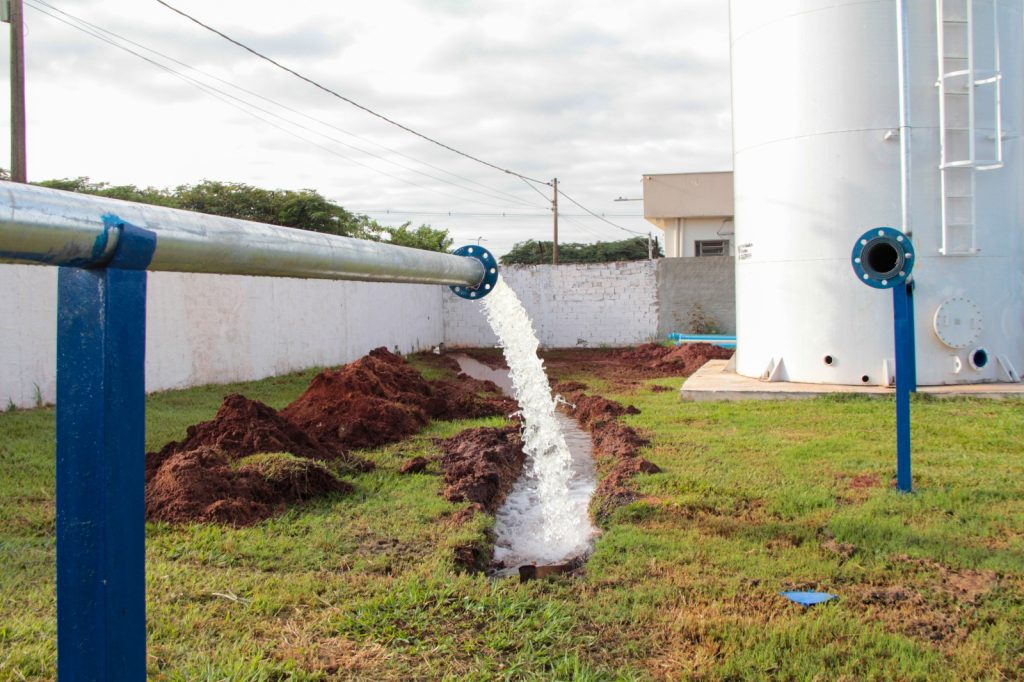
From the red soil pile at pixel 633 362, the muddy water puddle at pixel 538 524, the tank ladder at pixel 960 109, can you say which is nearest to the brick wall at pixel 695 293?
the red soil pile at pixel 633 362

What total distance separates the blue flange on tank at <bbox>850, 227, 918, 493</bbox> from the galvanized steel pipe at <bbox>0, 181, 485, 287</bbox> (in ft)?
13.9

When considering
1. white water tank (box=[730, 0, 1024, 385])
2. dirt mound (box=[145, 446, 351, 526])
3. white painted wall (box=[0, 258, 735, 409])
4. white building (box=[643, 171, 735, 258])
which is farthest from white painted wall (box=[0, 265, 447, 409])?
white building (box=[643, 171, 735, 258])

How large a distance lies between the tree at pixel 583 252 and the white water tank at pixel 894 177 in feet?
131

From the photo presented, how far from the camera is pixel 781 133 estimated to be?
442 inches

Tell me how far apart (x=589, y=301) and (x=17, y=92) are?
1453 centimetres

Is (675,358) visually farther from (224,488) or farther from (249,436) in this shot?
(224,488)

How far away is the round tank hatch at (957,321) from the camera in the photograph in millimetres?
10508

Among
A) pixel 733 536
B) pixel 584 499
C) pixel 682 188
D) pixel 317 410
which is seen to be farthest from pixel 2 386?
pixel 682 188

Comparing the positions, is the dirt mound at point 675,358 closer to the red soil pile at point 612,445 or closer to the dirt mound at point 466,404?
the red soil pile at point 612,445

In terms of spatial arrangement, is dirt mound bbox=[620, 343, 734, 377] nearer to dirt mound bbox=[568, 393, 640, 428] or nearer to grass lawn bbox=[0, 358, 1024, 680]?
dirt mound bbox=[568, 393, 640, 428]

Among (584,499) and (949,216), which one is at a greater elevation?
(949,216)

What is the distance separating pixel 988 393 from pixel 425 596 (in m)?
8.50

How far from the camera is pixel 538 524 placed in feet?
21.1

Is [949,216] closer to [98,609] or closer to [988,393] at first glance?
[988,393]
